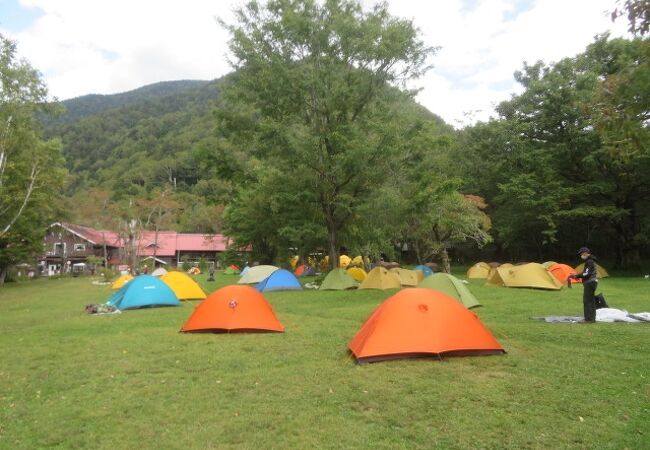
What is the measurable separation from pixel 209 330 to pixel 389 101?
1362cm

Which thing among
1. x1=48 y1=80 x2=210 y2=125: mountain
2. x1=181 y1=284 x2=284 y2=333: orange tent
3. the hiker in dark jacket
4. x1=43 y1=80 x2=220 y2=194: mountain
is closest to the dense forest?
the hiker in dark jacket

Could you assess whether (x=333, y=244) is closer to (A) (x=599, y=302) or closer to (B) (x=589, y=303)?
(A) (x=599, y=302)

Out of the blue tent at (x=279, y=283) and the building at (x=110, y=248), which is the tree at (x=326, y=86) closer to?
the blue tent at (x=279, y=283)

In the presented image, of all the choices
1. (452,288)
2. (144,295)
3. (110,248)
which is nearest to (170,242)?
(110,248)

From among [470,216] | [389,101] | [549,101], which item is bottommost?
[470,216]

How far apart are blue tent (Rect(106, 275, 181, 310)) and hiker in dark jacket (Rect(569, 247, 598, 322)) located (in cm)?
1198

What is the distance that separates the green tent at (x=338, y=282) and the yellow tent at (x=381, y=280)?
0.51 m

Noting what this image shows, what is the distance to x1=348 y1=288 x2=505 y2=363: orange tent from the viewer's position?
7.76 metres

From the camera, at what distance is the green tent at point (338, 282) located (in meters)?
21.2

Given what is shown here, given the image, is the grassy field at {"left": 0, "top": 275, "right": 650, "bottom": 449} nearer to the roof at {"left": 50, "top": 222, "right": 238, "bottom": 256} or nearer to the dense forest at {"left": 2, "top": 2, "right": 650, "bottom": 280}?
the dense forest at {"left": 2, "top": 2, "right": 650, "bottom": 280}

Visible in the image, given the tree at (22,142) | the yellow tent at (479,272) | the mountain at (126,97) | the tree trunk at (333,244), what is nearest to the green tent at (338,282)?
the tree trunk at (333,244)

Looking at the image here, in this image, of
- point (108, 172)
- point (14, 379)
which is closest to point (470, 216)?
point (14, 379)

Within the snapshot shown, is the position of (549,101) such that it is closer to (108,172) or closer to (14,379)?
(14,379)

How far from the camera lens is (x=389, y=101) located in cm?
2109
